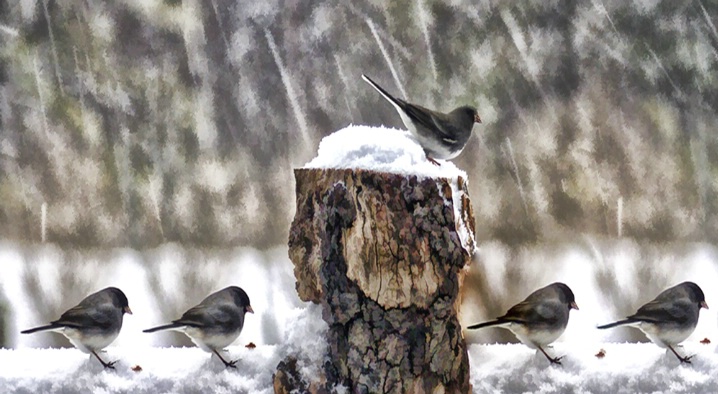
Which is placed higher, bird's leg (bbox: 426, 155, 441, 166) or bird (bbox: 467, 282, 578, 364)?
bird's leg (bbox: 426, 155, 441, 166)

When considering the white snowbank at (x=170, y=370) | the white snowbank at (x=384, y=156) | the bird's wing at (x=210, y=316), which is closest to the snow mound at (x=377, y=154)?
the white snowbank at (x=384, y=156)

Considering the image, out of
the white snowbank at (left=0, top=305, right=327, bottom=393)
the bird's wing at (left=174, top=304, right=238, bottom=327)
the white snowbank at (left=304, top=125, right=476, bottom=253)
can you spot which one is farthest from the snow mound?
the bird's wing at (left=174, top=304, right=238, bottom=327)

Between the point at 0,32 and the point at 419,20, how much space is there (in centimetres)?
141

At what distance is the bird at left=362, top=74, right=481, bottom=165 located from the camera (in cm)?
165

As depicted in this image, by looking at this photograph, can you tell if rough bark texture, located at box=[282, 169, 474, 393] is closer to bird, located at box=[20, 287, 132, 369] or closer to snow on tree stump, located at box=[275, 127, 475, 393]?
snow on tree stump, located at box=[275, 127, 475, 393]

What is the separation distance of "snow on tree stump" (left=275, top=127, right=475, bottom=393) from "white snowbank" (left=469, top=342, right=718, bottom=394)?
224 mm

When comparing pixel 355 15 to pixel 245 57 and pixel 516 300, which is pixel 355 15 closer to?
pixel 245 57

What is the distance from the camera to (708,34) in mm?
2406

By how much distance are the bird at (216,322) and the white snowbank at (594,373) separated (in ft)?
1.97

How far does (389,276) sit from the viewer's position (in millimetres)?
1531

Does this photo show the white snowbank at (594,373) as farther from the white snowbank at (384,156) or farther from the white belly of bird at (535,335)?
the white snowbank at (384,156)

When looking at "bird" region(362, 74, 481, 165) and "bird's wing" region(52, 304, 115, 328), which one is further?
"bird's wing" region(52, 304, 115, 328)

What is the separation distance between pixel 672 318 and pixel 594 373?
25cm

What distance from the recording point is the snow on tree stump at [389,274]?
153 centimetres
